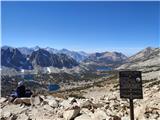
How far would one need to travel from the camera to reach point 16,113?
20719mm

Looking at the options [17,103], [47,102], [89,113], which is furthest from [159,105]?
[17,103]

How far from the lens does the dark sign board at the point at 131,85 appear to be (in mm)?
14328

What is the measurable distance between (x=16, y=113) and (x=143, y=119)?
9535 millimetres

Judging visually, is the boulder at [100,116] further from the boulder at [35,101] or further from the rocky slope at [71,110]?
the boulder at [35,101]

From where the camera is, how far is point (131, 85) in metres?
14.4

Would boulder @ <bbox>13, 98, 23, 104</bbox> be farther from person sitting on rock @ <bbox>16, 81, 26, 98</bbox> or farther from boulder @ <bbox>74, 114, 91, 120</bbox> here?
boulder @ <bbox>74, 114, 91, 120</bbox>

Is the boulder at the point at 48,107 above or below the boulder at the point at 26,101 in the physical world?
below

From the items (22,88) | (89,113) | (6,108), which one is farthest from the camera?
(22,88)

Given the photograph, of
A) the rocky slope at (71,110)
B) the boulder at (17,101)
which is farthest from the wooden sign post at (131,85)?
the boulder at (17,101)

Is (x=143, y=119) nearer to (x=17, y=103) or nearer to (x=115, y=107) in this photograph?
(x=115, y=107)

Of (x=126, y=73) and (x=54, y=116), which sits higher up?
(x=126, y=73)

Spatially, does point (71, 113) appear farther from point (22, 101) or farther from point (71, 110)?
point (22, 101)

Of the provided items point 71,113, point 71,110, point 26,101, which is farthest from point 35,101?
point 71,113

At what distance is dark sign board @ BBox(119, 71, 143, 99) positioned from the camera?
14.3 metres
